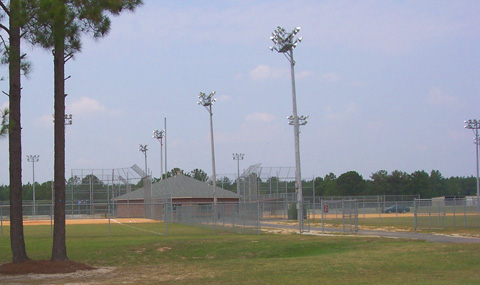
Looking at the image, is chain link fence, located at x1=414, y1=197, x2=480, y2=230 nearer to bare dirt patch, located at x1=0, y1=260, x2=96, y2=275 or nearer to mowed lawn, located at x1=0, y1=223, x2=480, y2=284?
mowed lawn, located at x1=0, y1=223, x2=480, y2=284

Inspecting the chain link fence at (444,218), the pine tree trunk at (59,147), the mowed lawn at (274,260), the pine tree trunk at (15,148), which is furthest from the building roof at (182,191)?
the pine tree trunk at (15,148)

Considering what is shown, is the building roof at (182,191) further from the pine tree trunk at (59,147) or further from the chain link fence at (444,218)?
the pine tree trunk at (59,147)

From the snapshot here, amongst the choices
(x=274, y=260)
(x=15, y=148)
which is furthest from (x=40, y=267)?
(x=274, y=260)

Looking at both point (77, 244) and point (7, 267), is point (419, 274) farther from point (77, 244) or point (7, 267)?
point (77, 244)

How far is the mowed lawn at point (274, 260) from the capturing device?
15.6 m

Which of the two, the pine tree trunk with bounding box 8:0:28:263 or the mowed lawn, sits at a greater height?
the pine tree trunk with bounding box 8:0:28:263

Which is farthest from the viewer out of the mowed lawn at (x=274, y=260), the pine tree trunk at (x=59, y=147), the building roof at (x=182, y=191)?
the building roof at (x=182, y=191)

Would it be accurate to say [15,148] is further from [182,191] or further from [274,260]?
[182,191]

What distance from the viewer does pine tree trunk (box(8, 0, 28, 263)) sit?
58.2 ft

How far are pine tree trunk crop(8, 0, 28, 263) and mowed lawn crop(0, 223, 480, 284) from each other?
2.79 meters

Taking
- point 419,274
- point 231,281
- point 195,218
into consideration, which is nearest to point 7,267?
point 231,281

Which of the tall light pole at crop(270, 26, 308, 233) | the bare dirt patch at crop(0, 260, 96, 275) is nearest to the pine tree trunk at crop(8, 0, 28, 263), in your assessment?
the bare dirt patch at crop(0, 260, 96, 275)

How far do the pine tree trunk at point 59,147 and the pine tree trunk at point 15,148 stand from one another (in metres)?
1.07

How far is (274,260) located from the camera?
20125 millimetres
